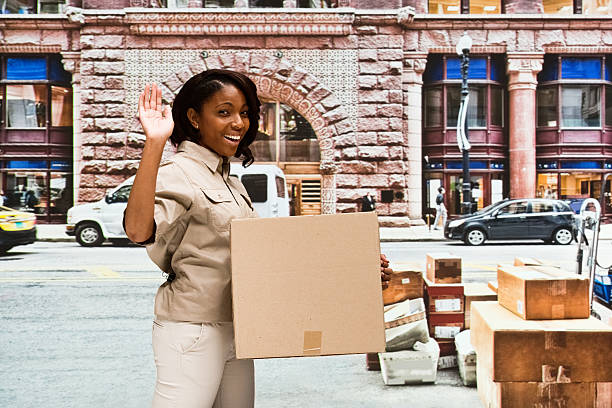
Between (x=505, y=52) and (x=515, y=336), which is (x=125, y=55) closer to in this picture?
(x=505, y=52)

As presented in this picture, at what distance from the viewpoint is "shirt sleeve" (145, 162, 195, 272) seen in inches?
64.1

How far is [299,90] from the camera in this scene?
16.4m

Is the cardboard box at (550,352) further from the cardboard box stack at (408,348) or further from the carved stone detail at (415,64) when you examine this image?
the carved stone detail at (415,64)

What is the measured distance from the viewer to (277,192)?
46.7 feet

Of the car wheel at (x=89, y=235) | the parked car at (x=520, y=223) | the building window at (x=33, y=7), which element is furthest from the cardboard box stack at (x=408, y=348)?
the building window at (x=33, y=7)

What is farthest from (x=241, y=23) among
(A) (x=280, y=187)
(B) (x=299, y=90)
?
(A) (x=280, y=187)

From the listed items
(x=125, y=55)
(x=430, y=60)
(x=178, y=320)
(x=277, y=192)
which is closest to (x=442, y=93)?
(x=430, y=60)

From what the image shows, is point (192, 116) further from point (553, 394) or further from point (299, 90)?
point (299, 90)

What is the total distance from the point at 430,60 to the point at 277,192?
6776 mm

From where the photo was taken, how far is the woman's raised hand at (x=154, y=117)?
1640 millimetres

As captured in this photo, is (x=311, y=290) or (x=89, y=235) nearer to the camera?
(x=311, y=290)

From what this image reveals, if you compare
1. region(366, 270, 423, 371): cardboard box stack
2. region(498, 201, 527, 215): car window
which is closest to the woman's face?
region(366, 270, 423, 371): cardboard box stack

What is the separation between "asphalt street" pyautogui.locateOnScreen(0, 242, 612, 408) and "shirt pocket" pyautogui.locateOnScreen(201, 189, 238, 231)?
8.38 feet

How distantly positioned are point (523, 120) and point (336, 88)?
5.69m
